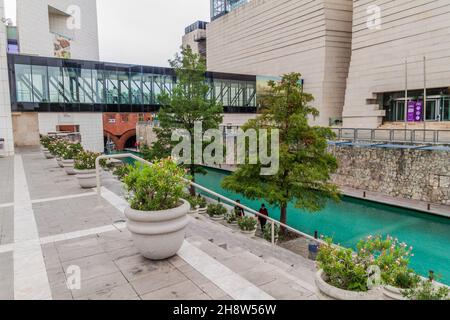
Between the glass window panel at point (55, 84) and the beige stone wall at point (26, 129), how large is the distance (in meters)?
2.63

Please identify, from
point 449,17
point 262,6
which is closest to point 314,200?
point 449,17

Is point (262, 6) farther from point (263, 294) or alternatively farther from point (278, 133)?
point (263, 294)

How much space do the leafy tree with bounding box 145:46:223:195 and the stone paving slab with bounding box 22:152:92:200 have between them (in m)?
6.06

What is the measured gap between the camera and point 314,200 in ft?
39.5

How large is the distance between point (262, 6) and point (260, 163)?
122 ft

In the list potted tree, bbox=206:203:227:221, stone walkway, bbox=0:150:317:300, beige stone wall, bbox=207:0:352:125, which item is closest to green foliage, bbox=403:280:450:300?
stone walkway, bbox=0:150:317:300

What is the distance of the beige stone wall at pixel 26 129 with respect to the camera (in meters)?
25.1

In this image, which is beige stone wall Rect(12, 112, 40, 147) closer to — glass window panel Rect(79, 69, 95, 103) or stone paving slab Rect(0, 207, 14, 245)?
glass window panel Rect(79, 69, 95, 103)

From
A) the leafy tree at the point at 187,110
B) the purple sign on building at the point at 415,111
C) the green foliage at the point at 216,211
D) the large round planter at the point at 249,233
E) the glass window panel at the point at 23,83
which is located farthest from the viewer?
the glass window panel at the point at 23,83

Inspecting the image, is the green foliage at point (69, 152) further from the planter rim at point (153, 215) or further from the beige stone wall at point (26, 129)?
the beige stone wall at point (26, 129)

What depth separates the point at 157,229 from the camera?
13.5ft

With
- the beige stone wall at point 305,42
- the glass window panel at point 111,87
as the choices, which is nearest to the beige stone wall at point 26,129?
the glass window panel at point 111,87

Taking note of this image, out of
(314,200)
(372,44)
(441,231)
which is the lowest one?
(441,231)

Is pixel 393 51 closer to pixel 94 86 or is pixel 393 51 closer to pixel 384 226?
pixel 384 226
